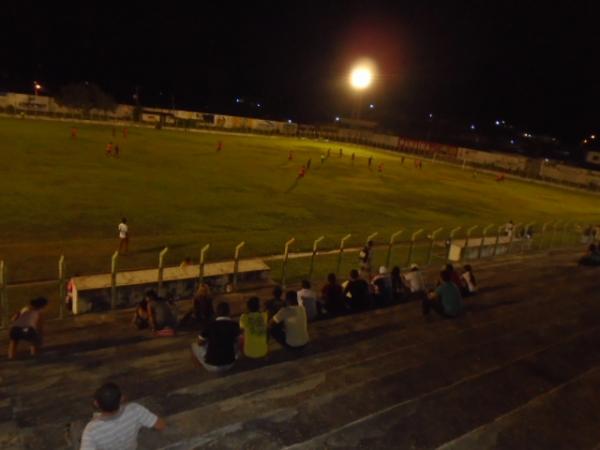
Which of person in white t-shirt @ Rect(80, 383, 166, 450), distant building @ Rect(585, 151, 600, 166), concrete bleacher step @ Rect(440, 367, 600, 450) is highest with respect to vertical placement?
distant building @ Rect(585, 151, 600, 166)

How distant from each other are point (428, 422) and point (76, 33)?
123 m

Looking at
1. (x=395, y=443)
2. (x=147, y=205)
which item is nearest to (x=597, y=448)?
(x=395, y=443)

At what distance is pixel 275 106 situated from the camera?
14838 cm

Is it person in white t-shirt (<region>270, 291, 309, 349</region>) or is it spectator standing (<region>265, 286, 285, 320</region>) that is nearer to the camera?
person in white t-shirt (<region>270, 291, 309, 349</region>)

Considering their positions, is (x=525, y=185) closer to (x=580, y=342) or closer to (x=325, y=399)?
(x=580, y=342)

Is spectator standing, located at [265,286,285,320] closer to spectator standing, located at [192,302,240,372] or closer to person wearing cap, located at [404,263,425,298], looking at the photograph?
spectator standing, located at [192,302,240,372]

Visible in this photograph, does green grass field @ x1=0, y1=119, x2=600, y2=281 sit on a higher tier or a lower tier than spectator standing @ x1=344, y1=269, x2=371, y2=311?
lower

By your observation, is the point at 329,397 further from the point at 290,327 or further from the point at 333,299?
the point at 333,299

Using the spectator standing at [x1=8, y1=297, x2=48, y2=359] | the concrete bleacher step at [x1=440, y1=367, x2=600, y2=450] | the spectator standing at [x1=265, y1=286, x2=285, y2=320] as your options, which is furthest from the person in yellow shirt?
the spectator standing at [x1=8, y1=297, x2=48, y2=359]

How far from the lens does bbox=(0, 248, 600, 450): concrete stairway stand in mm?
5309

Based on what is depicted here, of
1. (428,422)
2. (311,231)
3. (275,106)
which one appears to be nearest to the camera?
(428,422)

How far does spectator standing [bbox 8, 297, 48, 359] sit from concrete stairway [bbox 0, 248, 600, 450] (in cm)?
38

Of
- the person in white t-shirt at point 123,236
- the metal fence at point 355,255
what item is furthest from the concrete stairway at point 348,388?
the person in white t-shirt at point 123,236

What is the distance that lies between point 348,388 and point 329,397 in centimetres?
39
